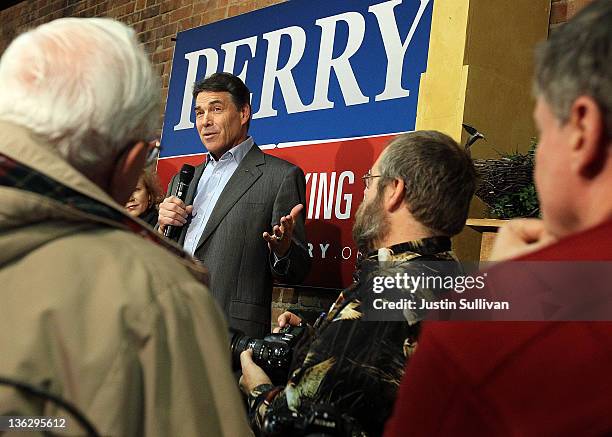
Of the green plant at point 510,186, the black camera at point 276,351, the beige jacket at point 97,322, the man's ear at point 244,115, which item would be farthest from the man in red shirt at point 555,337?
the man's ear at point 244,115

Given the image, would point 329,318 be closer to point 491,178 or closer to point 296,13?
point 491,178

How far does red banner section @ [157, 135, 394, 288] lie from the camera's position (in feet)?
9.93

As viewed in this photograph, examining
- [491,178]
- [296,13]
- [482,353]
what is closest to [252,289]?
[491,178]

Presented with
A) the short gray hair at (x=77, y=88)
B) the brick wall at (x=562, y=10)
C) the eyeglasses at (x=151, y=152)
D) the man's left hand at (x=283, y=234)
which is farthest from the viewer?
the brick wall at (x=562, y=10)

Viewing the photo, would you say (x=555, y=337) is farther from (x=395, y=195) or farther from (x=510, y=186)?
(x=510, y=186)

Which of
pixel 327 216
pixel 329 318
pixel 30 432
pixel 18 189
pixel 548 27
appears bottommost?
pixel 30 432

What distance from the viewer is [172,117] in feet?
13.8

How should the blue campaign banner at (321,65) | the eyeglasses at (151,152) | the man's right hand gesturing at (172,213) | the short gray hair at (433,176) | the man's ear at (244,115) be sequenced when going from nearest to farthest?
the eyeglasses at (151,152) → the short gray hair at (433,176) → the man's right hand gesturing at (172,213) → the blue campaign banner at (321,65) → the man's ear at (244,115)

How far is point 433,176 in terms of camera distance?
1.65 m

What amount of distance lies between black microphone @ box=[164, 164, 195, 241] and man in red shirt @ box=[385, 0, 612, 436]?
2194 mm

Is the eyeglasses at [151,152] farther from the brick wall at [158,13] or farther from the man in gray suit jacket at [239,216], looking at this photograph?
the brick wall at [158,13]

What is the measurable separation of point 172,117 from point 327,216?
1430mm

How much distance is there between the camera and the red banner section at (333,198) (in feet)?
9.93

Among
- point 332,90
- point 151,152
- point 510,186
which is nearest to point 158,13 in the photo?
point 332,90
